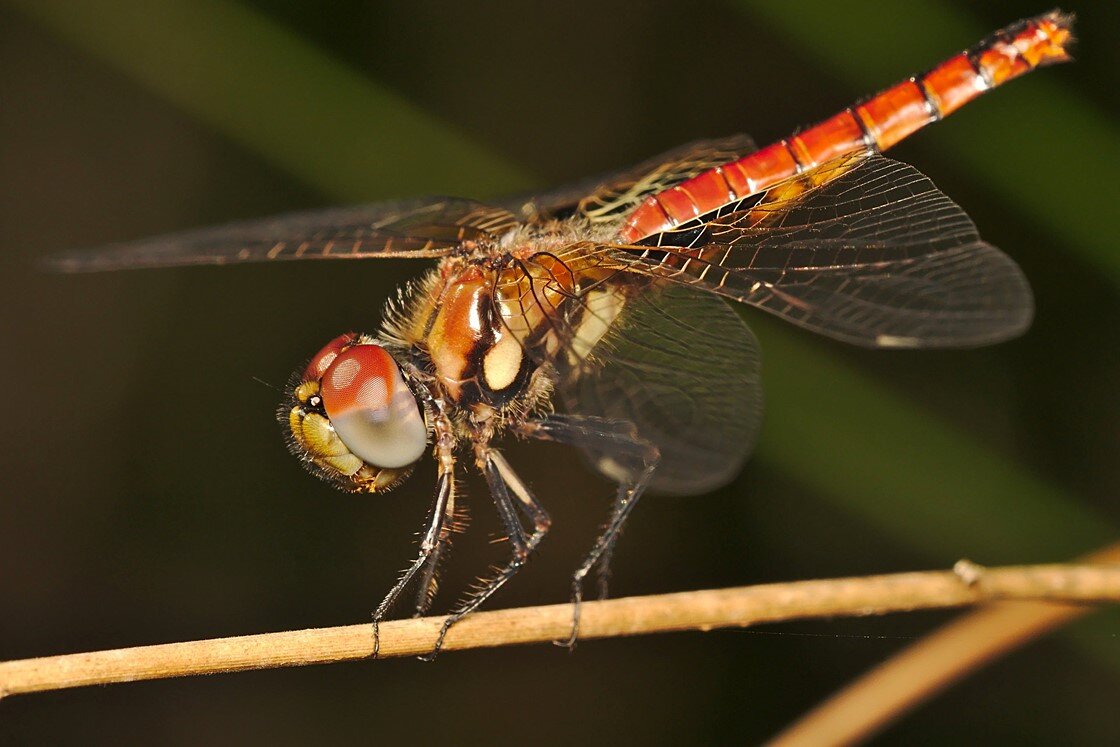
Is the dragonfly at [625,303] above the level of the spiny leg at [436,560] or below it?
above

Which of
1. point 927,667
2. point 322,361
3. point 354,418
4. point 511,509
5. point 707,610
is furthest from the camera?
point 511,509

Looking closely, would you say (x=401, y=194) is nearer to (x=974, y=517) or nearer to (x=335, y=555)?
(x=335, y=555)

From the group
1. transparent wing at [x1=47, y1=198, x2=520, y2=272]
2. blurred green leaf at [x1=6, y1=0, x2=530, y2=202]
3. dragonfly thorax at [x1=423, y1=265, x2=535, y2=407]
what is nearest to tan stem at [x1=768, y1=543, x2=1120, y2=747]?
dragonfly thorax at [x1=423, y1=265, x2=535, y2=407]

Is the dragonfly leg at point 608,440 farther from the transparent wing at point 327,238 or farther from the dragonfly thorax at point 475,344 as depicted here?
the transparent wing at point 327,238

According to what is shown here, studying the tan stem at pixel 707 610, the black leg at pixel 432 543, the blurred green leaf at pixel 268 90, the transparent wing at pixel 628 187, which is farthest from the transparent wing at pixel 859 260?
the blurred green leaf at pixel 268 90

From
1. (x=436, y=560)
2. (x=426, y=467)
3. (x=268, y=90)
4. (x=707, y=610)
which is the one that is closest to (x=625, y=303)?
(x=436, y=560)

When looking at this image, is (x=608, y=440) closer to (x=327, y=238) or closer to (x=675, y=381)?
(x=675, y=381)
